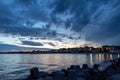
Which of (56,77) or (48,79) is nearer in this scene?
(48,79)

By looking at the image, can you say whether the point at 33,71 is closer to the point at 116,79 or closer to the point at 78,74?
the point at 78,74

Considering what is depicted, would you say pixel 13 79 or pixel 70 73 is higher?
pixel 70 73

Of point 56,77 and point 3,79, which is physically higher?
point 56,77

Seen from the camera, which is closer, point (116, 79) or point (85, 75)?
point (116, 79)

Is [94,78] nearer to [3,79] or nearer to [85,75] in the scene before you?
[85,75]

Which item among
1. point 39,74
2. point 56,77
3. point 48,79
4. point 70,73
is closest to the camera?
point 48,79

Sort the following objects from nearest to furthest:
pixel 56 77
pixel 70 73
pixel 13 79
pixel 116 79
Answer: pixel 116 79 → pixel 56 77 → pixel 70 73 → pixel 13 79

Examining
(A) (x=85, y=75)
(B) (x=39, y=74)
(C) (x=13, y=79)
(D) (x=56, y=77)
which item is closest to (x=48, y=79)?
(D) (x=56, y=77)

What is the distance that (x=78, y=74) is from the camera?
23.5 meters

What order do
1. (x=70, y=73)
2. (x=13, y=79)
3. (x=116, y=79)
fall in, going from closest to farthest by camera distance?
(x=116, y=79) < (x=70, y=73) < (x=13, y=79)

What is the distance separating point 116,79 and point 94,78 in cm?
1132

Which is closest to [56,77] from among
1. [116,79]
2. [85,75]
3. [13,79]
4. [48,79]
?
[48,79]

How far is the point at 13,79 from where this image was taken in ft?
127

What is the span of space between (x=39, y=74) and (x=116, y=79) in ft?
62.2
